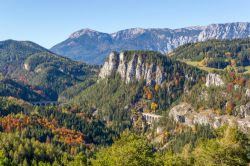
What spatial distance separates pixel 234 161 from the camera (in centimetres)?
8644

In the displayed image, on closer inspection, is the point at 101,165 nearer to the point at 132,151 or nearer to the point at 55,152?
the point at 132,151

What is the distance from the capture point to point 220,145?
87.6m

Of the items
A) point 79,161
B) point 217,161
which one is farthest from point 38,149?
point 217,161

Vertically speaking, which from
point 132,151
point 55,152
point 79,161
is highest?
point 132,151

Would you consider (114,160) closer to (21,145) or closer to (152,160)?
(152,160)

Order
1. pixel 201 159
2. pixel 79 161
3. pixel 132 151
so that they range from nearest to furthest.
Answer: pixel 132 151 → pixel 201 159 → pixel 79 161

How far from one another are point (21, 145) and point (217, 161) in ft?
413

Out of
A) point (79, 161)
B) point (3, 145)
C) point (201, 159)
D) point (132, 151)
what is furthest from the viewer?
point (3, 145)

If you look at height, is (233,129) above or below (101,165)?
above

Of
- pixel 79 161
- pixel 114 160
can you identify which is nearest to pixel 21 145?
pixel 79 161

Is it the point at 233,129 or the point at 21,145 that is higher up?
the point at 233,129

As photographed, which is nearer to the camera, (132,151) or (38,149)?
(132,151)

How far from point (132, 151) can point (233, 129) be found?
29.7m

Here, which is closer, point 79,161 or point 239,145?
point 239,145
